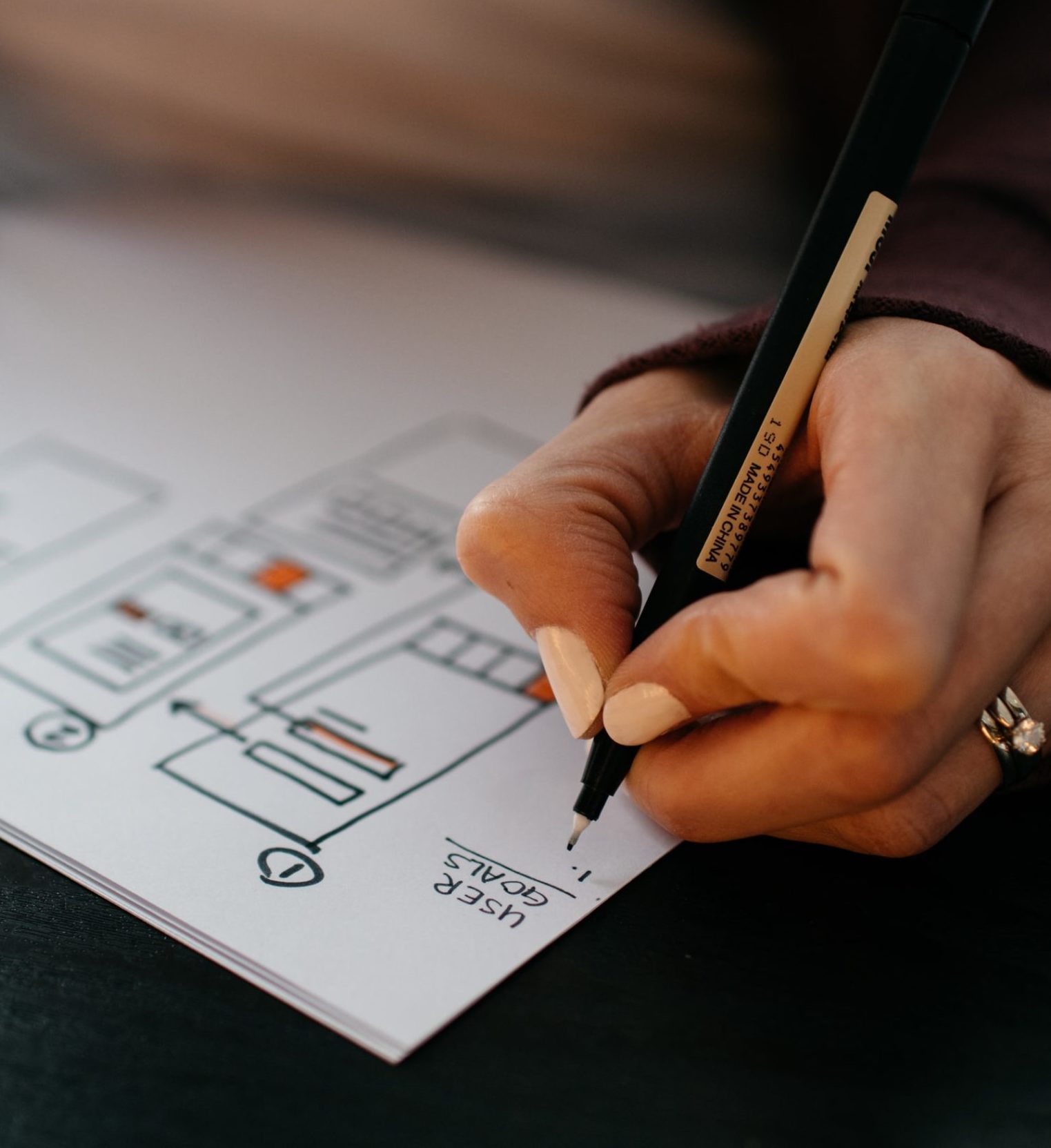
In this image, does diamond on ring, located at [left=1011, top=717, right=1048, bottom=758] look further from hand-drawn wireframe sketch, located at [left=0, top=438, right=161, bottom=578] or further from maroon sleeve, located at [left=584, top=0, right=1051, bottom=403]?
hand-drawn wireframe sketch, located at [left=0, top=438, right=161, bottom=578]

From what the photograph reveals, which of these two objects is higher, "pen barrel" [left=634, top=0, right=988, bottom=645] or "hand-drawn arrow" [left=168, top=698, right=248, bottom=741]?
"pen barrel" [left=634, top=0, right=988, bottom=645]

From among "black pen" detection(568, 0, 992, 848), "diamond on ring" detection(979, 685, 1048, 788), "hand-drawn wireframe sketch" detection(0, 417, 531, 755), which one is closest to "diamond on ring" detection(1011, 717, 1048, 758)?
"diamond on ring" detection(979, 685, 1048, 788)

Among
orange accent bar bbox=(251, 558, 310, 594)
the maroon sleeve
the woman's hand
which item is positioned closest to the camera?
the woman's hand

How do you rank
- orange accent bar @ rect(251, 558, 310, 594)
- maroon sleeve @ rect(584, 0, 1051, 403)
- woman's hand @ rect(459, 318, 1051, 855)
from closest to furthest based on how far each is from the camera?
woman's hand @ rect(459, 318, 1051, 855), maroon sleeve @ rect(584, 0, 1051, 403), orange accent bar @ rect(251, 558, 310, 594)

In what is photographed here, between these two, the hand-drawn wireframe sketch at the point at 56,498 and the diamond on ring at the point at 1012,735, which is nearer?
the diamond on ring at the point at 1012,735

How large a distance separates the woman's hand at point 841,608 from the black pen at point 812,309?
0.04 feet

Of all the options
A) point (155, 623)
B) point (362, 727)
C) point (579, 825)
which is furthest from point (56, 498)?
point (579, 825)

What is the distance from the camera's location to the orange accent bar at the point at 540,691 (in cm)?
45

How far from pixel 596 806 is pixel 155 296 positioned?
0.57 meters

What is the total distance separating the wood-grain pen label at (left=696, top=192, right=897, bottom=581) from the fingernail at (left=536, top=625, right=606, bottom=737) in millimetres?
45

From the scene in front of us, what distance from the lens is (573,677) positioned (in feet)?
1.18

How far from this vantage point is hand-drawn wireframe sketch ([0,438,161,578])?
0.55 metres

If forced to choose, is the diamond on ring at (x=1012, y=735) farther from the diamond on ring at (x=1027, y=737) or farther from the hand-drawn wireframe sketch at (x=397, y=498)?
the hand-drawn wireframe sketch at (x=397, y=498)

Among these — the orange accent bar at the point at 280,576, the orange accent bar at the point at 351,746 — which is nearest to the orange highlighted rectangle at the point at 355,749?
the orange accent bar at the point at 351,746
